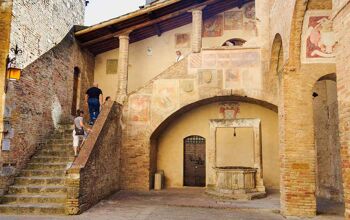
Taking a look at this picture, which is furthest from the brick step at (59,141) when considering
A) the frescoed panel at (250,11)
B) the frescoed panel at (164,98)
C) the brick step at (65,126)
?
the frescoed panel at (250,11)

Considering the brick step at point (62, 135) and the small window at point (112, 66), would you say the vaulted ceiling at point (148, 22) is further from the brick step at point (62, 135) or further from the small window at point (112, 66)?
the brick step at point (62, 135)

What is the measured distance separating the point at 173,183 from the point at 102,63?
20.0 ft

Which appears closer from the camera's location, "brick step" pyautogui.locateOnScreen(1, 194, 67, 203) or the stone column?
"brick step" pyautogui.locateOnScreen(1, 194, 67, 203)

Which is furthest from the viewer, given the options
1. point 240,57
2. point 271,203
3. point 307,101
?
point 240,57

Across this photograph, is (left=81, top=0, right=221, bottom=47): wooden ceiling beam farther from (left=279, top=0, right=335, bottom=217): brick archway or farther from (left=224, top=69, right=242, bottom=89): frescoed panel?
(left=279, top=0, right=335, bottom=217): brick archway

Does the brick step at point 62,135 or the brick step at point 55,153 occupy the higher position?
the brick step at point 62,135

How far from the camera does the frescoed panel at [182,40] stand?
529 inches

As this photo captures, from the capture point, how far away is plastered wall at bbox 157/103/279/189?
12.1 meters

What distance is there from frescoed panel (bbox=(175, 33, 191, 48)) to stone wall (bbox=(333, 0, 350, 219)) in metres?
9.43

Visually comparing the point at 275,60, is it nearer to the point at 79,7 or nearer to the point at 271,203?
the point at 271,203

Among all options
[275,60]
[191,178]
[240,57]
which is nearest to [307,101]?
[275,60]

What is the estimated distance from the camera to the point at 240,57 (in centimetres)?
1061

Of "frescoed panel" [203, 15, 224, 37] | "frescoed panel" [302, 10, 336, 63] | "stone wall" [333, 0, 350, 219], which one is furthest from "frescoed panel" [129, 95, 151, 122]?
"stone wall" [333, 0, 350, 219]

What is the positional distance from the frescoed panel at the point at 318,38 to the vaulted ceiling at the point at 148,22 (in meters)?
5.37
